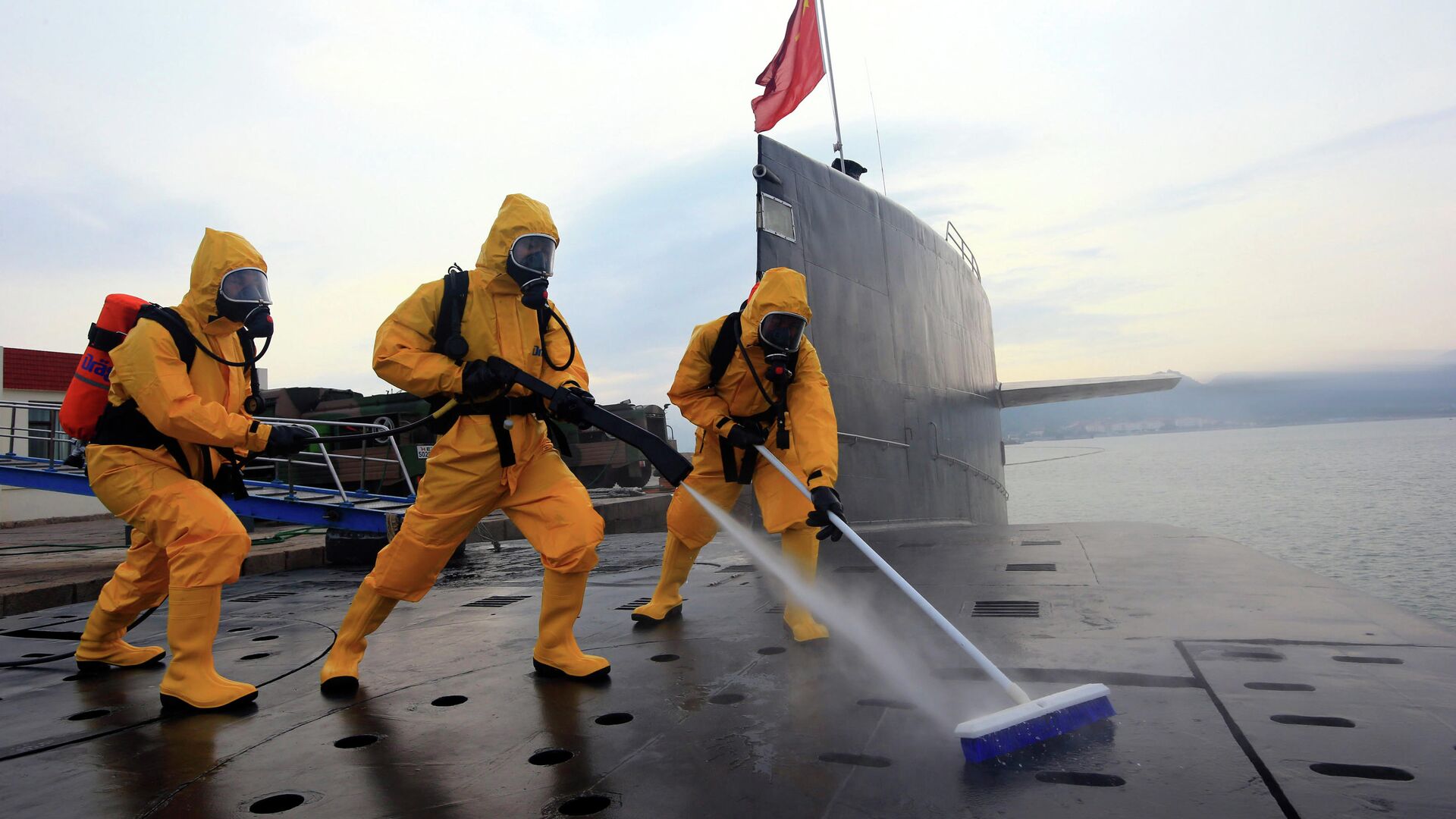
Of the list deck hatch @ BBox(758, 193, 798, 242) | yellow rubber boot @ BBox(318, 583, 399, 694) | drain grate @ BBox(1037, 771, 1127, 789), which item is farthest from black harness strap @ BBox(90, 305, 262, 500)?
deck hatch @ BBox(758, 193, 798, 242)

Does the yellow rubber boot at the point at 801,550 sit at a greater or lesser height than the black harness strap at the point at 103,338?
lesser

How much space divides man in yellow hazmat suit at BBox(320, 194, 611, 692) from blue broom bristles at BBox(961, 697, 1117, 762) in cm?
162

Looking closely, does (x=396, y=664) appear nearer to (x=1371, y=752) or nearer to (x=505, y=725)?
(x=505, y=725)

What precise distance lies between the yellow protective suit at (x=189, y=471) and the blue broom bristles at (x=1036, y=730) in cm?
270

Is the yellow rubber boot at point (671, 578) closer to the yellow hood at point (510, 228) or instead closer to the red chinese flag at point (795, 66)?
the yellow hood at point (510, 228)

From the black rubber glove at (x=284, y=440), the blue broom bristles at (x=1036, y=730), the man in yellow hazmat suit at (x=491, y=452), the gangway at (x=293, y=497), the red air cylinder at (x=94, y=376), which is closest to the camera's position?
the blue broom bristles at (x=1036, y=730)

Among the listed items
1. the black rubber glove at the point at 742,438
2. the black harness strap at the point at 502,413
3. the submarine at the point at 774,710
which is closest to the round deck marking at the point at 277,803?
the submarine at the point at 774,710

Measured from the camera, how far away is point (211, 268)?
3514mm

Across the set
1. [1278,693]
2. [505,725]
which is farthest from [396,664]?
→ [1278,693]

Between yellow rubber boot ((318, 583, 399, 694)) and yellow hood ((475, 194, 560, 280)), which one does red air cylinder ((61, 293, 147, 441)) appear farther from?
yellow hood ((475, 194, 560, 280))

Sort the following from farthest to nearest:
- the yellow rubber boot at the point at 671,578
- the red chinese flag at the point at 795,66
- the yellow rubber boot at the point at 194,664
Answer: the red chinese flag at the point at 795,66 → the yellow rubber boot at the point at 671,578 → the yellow rubber boot at the point at 194,664

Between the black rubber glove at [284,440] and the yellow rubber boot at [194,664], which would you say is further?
the black rubber glove at [284,440]

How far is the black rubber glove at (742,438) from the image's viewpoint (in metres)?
4.19

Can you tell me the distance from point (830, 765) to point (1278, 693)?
1.59 m
